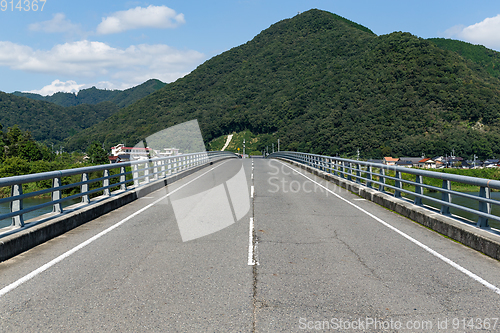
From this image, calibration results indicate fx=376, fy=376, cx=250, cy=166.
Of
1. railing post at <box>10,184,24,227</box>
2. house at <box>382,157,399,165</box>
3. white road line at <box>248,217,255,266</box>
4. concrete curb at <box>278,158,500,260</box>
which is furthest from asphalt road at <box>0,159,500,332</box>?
house at <box>382,157,399,165</box>

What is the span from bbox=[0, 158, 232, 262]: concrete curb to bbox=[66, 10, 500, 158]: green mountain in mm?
87270

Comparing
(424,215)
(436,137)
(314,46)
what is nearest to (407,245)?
(424,215)

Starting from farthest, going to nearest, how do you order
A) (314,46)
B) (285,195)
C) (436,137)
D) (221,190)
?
(314,46)
(436,137)
(221,190)
(285,195)

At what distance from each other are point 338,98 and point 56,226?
13303 cm

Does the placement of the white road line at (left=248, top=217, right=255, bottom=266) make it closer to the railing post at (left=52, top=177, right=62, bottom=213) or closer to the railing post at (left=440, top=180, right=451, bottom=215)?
the railing post at (left=52, top=177, right=62, bottom=213)

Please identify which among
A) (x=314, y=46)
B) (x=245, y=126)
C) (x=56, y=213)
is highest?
(x=314, y=46)

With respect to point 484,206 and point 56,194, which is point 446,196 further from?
point 56,194

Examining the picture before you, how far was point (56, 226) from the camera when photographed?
25.2 feet

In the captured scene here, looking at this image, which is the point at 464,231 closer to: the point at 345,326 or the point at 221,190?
the point at 345,326

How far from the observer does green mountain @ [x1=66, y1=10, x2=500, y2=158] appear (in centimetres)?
11450

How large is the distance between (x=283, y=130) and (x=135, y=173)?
467 ft

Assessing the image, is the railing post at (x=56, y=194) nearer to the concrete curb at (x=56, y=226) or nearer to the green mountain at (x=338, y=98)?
the concrete curb at (x=56, y=226)

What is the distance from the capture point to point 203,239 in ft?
24.2

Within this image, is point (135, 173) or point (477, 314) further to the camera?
point (135, 173)
